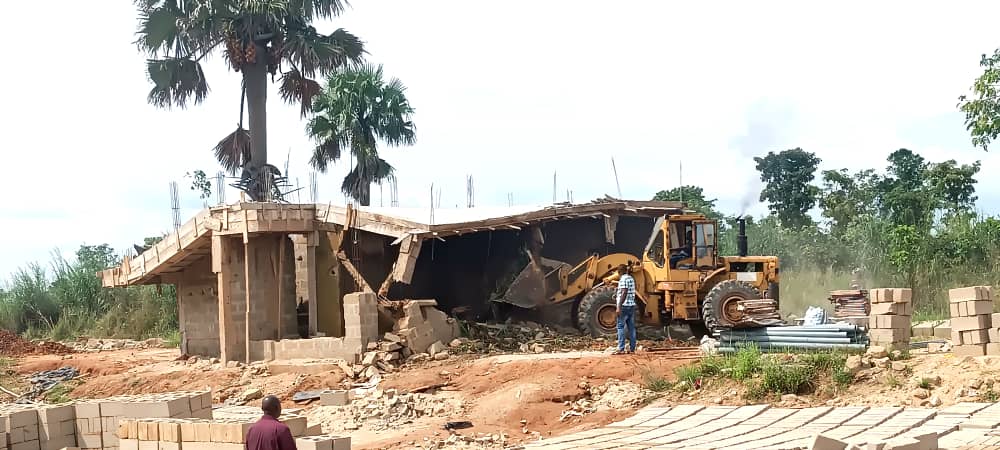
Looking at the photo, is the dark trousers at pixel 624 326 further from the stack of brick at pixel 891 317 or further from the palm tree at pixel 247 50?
the palm tree at pixel 247 50

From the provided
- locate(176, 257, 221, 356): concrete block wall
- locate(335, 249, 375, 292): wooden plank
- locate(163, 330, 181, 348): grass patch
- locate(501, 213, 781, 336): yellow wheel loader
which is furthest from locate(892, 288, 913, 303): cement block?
locate(163, 330, 181, 348): grass patch

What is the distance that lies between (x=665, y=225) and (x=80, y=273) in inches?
798

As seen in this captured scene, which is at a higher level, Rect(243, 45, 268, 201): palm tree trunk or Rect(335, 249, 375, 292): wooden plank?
Rect(243, 45, 268, 201): palm tree trunk

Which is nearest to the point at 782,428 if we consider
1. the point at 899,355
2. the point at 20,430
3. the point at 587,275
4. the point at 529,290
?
the point at 899,355

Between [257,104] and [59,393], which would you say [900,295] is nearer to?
[59,393]

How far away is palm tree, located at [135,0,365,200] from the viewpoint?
30.1 m

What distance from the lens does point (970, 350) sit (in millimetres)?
14008

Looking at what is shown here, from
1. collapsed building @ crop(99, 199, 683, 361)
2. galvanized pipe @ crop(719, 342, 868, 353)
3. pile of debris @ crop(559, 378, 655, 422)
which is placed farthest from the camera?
collapsed building @ crop(99, 199, 683, 361)

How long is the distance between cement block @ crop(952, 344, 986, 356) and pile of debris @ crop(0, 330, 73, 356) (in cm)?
2109

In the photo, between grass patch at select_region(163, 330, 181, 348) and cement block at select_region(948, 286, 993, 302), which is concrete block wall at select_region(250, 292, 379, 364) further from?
cement block at select_region(948, 286, 993, 302)

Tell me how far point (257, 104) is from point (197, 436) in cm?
2072

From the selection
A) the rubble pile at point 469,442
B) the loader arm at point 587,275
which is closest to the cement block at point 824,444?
the rubble pile at point 469,442

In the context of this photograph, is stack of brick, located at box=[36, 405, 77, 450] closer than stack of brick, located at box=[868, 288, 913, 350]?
Yes

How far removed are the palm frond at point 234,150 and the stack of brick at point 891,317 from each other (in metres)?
20.5
